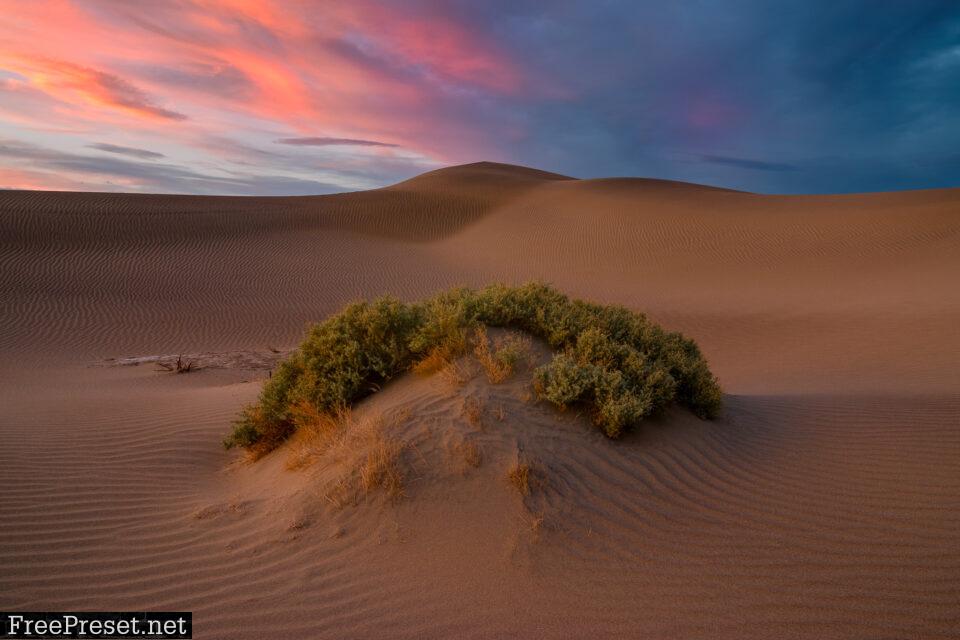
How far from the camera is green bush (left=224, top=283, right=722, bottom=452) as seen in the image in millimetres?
6125

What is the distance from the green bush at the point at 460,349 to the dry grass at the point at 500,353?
9.3 inches

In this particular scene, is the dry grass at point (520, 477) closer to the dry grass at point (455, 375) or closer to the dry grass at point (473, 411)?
the dry grass at point (473, 411)

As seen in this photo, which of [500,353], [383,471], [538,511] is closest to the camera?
[538,511]

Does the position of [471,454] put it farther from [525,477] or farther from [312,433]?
[312,433]

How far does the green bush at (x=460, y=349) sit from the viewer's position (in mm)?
6125

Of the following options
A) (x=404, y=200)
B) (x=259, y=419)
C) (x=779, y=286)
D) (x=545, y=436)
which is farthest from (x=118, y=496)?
(x=404, y=200)

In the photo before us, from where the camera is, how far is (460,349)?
6277 millimetres

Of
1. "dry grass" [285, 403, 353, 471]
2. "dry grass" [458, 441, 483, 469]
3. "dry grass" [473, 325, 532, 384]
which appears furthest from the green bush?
"dry grass" [458, 441, 483, 469]

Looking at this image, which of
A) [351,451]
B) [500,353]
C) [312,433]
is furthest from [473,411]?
[312,433]

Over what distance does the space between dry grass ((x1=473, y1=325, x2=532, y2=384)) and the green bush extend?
24cm

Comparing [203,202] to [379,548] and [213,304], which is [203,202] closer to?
[213,304]

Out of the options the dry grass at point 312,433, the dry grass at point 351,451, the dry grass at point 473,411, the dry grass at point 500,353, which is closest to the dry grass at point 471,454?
the dry grass at point 473,411

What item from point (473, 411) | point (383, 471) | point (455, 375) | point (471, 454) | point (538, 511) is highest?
point (455, 375)

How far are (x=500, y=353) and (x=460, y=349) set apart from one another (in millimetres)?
527
